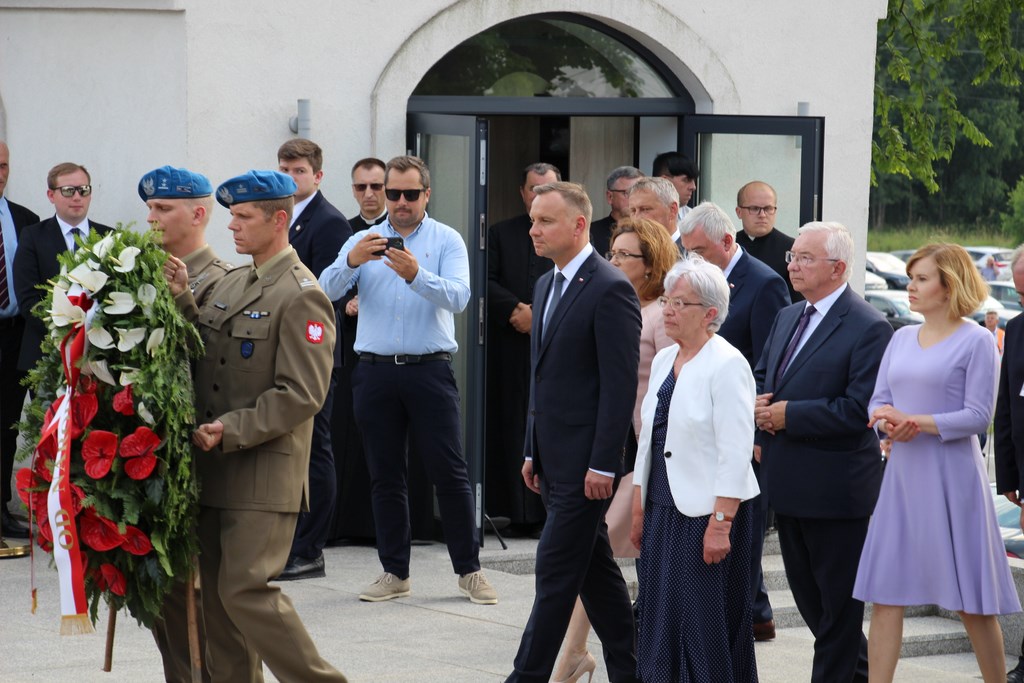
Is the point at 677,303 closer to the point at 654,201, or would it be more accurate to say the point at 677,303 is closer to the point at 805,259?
the point at 805,259

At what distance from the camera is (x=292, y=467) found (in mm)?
5551

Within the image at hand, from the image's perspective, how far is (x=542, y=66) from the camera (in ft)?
35.1

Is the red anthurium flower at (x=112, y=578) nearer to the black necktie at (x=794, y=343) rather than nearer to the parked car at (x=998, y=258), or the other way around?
the black necktie at (x=794, y=343)

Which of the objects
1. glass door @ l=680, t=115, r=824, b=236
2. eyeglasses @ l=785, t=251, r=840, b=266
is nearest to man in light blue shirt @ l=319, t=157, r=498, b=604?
eyeglasses @ l=785, t=251, r=840, b=266

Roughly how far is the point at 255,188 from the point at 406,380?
2.57 metres

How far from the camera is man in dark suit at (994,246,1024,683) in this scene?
276 inches

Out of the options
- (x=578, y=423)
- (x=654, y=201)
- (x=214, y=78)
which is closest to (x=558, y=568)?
(x=578, y=423)

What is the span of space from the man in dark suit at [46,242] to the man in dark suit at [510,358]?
2.45 m

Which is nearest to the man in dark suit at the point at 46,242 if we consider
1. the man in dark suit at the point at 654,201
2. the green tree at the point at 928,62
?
the man in dark suit at the point at 654,201

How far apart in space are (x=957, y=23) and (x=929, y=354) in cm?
1140

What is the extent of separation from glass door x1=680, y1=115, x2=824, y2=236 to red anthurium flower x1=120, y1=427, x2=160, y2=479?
638 centimetres

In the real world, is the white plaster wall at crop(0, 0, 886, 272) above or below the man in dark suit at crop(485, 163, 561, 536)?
above

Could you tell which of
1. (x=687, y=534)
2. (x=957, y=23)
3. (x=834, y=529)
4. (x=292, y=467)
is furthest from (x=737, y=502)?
(x=957, y=23)

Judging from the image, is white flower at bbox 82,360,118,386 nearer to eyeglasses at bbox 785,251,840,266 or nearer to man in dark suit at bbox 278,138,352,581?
eyeglasses at bbox 785,251,840,266
